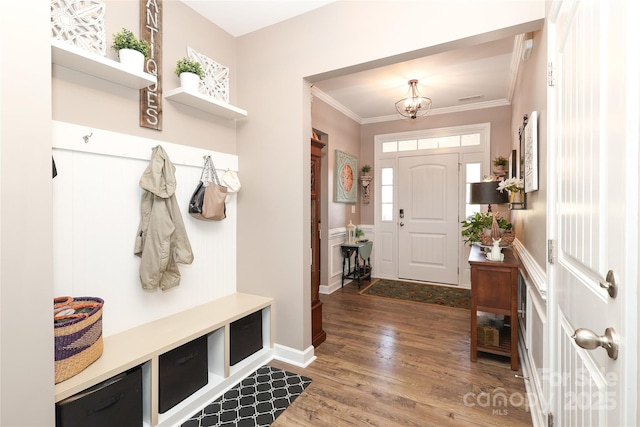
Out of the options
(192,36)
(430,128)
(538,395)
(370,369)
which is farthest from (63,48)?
(430,128)

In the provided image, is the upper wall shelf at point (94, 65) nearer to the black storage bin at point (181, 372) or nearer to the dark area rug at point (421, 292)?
the black storage bin at point (181, 372)

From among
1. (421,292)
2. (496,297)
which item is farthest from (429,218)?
(496,297)

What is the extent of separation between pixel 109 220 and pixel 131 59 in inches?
36.6

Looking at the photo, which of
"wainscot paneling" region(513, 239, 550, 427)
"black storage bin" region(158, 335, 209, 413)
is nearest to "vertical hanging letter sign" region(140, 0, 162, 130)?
"black storage bin" region(158, 335, 209, 413)

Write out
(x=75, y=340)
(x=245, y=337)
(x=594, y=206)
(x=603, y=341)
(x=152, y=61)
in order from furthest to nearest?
(x=245, y=337), (x=152, y=61), (x=75, y=340), (x=594, y=206), (x=603, y=341)

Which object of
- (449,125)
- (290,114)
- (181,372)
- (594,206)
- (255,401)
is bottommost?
(255,401)

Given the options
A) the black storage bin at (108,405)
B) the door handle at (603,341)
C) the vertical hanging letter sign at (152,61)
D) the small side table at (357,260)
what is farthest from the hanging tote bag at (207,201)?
the small side table at (357,260)

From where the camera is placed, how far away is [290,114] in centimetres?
243

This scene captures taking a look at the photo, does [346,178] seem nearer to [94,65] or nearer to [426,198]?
[426,198]

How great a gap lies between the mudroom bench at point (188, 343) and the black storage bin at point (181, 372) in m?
0.02

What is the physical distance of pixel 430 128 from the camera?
15.7 ft

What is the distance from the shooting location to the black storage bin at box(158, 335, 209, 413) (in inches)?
67.6

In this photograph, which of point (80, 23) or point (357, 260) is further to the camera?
point (357, 260)

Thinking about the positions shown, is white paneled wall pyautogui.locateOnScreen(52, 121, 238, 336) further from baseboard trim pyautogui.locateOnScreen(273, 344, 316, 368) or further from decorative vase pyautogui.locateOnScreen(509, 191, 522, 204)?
decorative vase pyautogui.locateOnScreen(509, 191, 522, 204)
